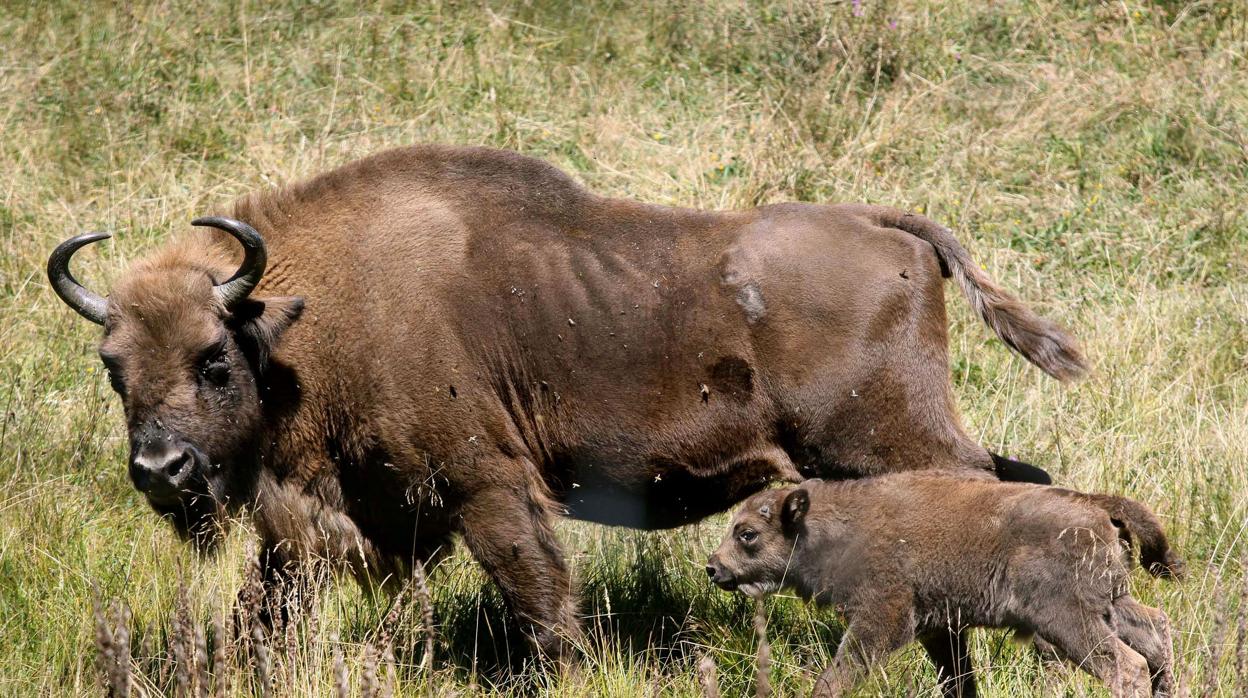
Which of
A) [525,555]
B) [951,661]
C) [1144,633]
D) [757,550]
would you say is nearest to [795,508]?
[757,550]

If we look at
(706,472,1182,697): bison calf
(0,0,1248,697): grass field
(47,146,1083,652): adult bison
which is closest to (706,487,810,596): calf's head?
(706,472,1182,697): bison calf

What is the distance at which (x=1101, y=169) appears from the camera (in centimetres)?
1005

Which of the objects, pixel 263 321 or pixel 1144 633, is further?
pixel 263 321

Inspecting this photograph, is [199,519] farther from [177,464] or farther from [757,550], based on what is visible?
[757,550]

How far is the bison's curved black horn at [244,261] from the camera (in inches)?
217

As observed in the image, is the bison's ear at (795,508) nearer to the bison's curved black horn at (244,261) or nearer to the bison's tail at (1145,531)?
the bison's tail at (1145,531)

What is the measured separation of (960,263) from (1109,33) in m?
6.61

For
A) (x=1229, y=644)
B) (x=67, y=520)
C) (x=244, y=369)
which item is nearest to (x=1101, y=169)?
(x=1229, y=644)

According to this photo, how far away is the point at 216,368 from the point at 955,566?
3198 millimetres

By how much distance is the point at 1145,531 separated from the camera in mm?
4977

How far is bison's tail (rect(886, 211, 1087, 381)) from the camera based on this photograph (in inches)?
226

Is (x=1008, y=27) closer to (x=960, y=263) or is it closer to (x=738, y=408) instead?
(x=960, y=263)

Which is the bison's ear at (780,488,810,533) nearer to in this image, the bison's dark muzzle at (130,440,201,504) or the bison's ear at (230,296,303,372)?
the bison's ear at (230,296,303,372)

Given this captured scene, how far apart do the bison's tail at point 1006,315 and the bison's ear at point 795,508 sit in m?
1.20
